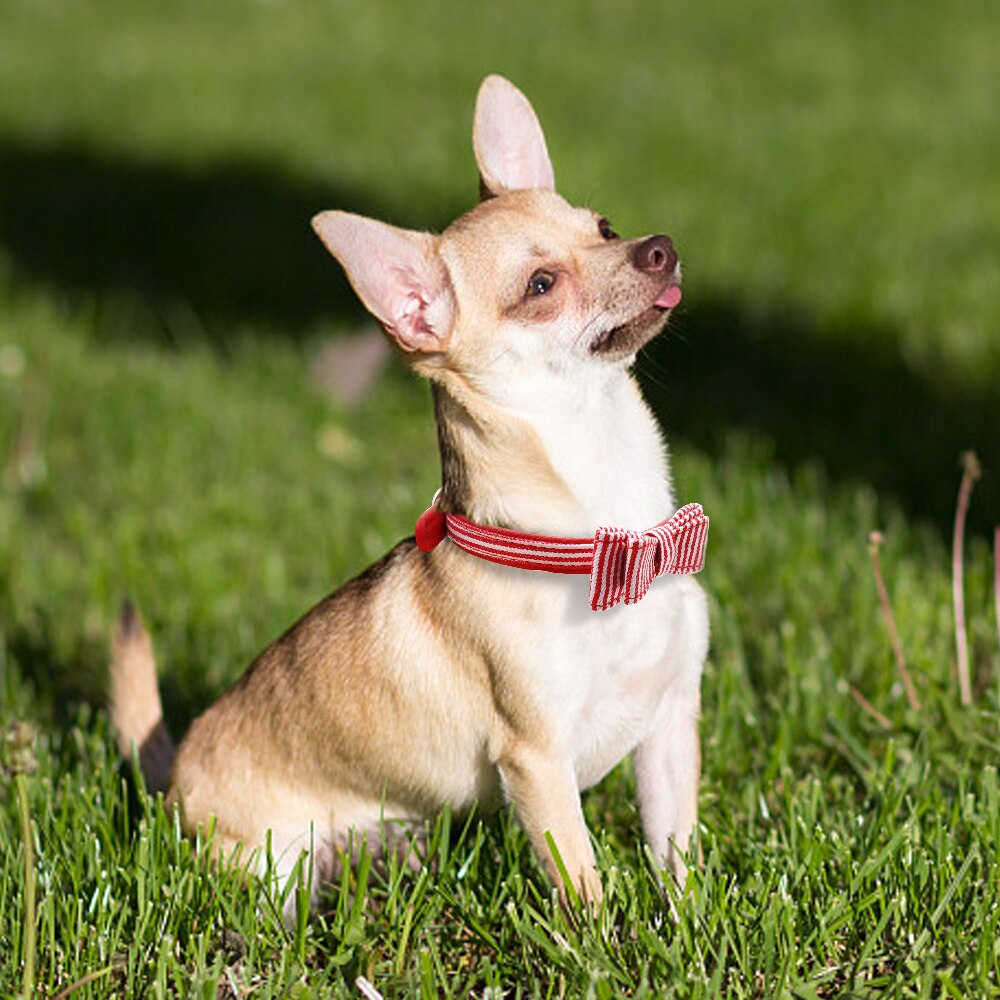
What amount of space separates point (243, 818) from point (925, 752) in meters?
1.41

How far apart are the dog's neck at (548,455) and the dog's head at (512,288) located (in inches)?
1.6

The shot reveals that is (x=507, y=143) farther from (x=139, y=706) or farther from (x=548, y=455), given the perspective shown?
(x=139, y=706)

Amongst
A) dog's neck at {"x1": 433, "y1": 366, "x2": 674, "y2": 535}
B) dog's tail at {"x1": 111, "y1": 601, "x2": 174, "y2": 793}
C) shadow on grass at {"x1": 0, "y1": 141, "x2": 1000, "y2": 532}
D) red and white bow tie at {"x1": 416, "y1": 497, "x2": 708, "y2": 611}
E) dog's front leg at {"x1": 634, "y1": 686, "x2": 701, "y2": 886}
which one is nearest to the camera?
red and white bow tie at {"x1": 416, "y1": 497, "x2": 708, "y2": 611}

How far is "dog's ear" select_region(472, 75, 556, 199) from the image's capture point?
2936 millimetres

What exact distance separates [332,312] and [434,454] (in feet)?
5.15

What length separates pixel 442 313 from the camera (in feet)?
8.98

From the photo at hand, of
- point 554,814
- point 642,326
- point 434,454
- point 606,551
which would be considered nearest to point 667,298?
point 642,326

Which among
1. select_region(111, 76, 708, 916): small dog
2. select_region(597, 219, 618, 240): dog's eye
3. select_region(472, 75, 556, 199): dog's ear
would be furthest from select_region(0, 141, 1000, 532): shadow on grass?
select_region(111, 76, 708, 916): small dog

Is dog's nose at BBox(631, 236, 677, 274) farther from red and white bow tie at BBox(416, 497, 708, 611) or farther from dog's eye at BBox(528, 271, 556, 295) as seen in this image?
red and white bow tie at BBox(416, 497, 708, 611)

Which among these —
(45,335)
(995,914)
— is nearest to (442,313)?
(995,914)

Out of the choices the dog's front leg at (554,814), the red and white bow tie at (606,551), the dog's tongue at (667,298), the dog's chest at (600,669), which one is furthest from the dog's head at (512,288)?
the dog's front leg at (554,814)

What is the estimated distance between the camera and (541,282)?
2.74m

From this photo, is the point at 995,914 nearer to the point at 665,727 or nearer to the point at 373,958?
the point at 665,727

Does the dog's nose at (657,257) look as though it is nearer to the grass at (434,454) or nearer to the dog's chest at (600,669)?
the dog's chest at (600,669)
